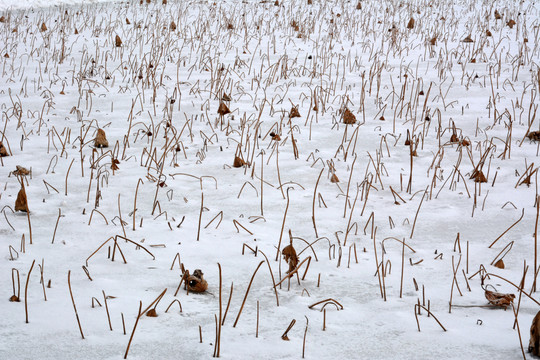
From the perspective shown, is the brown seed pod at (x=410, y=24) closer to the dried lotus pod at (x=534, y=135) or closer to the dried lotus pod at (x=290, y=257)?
the dried lotus pod at (x=534, y=135)

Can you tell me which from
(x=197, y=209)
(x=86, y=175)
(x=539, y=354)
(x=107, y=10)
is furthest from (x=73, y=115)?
(x=107, y=10)

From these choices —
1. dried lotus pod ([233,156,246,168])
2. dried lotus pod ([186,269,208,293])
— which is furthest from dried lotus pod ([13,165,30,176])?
dried lotus pod ([186,269,208,293])

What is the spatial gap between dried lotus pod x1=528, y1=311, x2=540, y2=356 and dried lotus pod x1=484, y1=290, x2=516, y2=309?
0.36 m

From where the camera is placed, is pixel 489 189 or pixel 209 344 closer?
pixel 209 344

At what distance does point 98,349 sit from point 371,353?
3.14 ft

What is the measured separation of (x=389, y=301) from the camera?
7.30ft

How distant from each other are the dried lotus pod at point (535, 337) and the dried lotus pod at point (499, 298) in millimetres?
358

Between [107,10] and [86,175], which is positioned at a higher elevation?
[107,10]

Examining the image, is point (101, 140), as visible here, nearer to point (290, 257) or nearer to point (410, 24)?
point (290, 257)

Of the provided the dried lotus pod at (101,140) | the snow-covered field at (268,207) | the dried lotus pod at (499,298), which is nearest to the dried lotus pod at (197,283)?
the snow-covered field at (268,207)

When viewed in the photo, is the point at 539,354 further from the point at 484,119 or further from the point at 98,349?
the point at 484,119

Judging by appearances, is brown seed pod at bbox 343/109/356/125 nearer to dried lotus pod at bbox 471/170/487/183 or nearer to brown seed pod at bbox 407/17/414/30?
dried lotus pod at bbox 471/170/487/183

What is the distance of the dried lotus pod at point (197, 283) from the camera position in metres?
2.25

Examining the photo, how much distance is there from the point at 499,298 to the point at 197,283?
126cm
